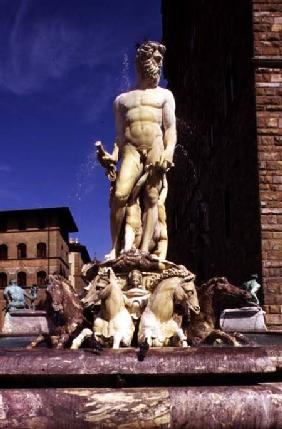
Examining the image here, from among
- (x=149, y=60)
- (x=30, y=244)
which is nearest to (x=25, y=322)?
(x=149, y=60)

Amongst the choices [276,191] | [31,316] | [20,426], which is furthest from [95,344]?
[276,191]

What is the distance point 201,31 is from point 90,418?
79.7 ft

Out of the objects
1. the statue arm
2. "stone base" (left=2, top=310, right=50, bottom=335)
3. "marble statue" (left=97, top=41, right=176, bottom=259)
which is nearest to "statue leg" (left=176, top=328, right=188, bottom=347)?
"marble statue" (left=97, top=41, right=176, bottom=259)

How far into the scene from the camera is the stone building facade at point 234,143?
16891 mm

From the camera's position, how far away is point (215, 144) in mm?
23344

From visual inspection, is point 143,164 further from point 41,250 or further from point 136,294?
point 41,250

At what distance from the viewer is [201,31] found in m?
27.1

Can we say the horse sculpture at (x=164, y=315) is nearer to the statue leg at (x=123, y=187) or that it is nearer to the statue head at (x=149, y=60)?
the statue leg at (x=123, y=187)

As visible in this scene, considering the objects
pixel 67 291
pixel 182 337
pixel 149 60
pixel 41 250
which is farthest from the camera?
pixel 41 250

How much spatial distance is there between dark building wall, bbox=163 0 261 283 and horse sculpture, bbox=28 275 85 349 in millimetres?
9938

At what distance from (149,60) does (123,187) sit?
1.75m

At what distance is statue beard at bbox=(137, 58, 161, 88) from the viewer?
9188mm

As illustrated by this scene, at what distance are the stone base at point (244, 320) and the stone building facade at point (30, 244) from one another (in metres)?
51.3

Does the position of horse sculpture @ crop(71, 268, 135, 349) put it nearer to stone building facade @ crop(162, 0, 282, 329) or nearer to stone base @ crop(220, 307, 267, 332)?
stone base @ crop(220, 307, 267, 332)
